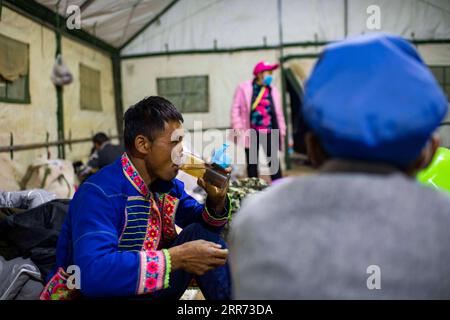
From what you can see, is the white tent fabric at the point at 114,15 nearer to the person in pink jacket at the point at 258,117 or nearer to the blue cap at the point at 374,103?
the person in pink jacket at the point at 258,117

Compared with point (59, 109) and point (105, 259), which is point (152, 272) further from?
point (59, 109)

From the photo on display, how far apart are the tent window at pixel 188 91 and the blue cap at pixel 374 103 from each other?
7124 millimetres

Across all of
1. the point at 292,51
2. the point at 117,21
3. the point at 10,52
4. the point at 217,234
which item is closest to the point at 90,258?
the point at 217,234

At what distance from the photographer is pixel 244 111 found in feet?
16.6

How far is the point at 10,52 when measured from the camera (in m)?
4.42

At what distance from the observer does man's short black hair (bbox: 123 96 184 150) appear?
1.60m

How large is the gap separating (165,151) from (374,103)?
1082mm

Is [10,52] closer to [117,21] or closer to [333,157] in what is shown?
[117,21]

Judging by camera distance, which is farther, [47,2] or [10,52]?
[47,2]

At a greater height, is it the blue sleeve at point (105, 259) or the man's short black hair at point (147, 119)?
the man's short black hair at point (147, 119)

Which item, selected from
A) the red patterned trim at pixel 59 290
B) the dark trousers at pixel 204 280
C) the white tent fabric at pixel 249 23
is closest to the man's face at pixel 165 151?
the dark trousers at pixel 204 280

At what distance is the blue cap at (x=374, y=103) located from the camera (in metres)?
0.66

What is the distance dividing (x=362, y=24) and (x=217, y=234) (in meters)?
6.74

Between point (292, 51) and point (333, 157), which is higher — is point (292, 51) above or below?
above
